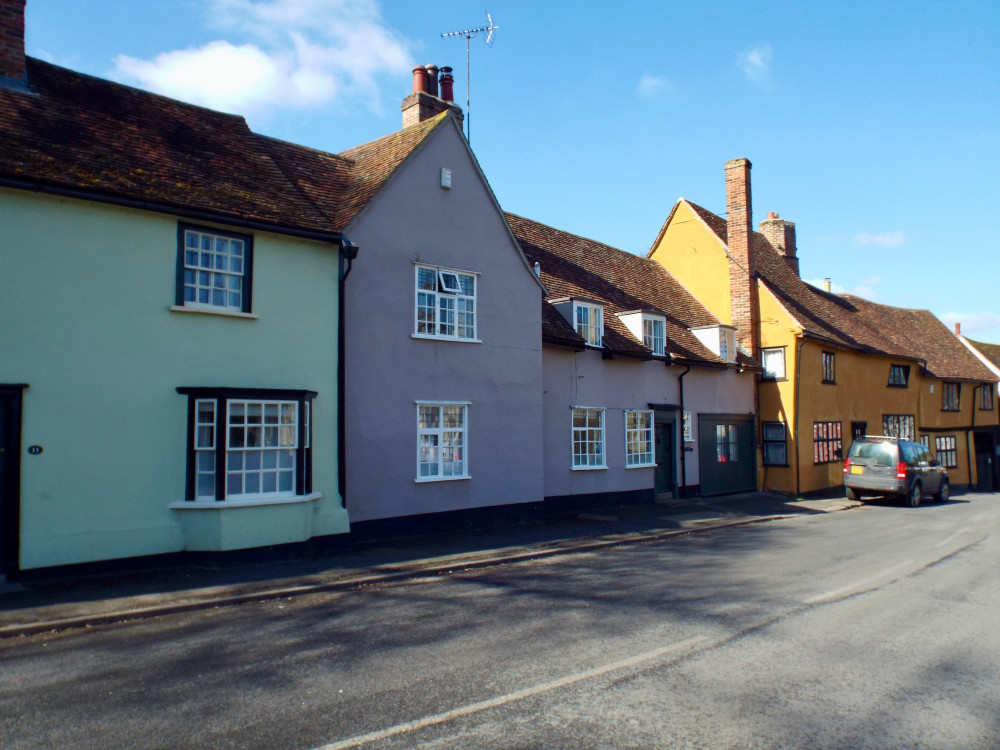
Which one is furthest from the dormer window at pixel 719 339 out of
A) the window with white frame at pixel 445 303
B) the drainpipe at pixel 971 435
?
the drainpipe at pixel 971 435

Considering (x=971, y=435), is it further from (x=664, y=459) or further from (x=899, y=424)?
(x=664, y=459)

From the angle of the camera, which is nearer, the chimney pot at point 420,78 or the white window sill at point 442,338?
the white window sill at point 442,338

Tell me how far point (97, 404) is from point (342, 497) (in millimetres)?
4367

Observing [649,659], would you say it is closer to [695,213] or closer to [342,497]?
[342,497]

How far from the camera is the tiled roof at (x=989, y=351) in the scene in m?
42.4

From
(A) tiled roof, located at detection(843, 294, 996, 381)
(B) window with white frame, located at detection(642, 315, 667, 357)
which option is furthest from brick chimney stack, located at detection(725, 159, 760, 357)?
(A) tiled roof, located at detection(843, 294, 996, 381)

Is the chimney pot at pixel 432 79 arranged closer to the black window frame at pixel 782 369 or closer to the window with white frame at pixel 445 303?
the window with white frame at pixel 445 303

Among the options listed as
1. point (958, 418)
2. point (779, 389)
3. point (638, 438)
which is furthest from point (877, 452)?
point (958, 418)

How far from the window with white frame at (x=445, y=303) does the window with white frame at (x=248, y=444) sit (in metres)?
3.45

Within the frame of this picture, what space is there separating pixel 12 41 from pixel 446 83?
944 cm

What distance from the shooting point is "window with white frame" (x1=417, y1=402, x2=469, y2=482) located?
1509 centimetres

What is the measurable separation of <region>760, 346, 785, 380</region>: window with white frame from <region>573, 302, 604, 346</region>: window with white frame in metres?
9.09

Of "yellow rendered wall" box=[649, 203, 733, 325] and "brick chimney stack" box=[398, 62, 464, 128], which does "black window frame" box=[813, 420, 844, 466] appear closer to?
"yellow rendered wall" box=[649, 203, 733, 325]

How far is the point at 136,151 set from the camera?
12453 millimetres
